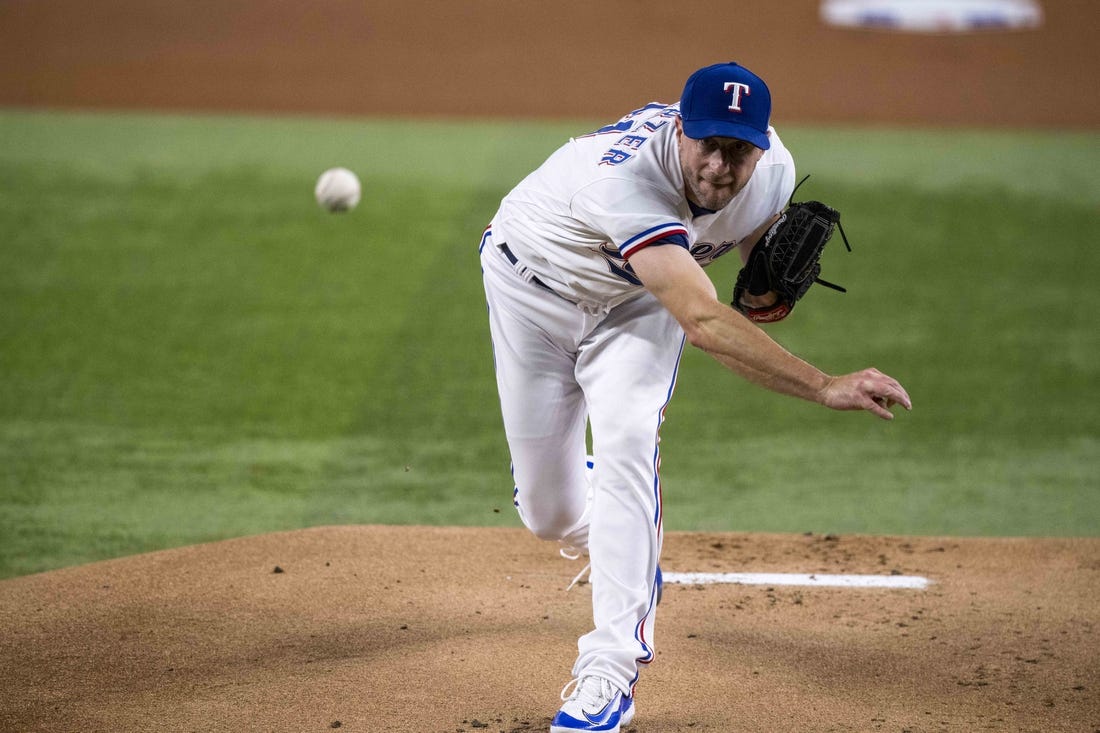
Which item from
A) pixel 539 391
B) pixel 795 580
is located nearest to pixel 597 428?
pixel 539 391

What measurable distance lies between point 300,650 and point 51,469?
103 inches

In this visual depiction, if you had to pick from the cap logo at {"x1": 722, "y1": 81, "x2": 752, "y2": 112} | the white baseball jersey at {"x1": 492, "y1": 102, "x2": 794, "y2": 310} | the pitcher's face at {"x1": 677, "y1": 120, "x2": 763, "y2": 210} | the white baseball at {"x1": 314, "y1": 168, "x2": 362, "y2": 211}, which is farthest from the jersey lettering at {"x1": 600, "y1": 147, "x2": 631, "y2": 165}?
the white baseball at {"x1": 314, "y1": 168, "x2": 362, "y2": 211}

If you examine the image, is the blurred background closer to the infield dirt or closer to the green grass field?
the green grass field

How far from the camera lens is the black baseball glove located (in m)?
3.89

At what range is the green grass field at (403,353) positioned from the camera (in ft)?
20.0

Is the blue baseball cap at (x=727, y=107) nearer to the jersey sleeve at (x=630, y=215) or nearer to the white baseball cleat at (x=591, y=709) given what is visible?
the jersey sleeve at (x=630, y=215)

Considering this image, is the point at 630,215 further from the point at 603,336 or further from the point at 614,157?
the point at 603,336

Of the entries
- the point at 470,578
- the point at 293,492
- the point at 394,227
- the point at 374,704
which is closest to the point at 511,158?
the point at 394,227

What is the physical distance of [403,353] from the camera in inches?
312

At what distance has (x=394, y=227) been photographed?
10.0 meters

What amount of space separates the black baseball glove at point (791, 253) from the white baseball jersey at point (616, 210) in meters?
0.07

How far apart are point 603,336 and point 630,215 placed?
482 mm

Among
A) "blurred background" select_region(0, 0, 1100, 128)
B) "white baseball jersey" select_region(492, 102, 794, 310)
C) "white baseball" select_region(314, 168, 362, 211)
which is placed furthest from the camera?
→ "blurred background" select_region(0, 0, 1100, 128)

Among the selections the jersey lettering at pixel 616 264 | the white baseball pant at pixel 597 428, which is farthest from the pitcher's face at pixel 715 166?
the white baseball pant at pixel 597 428
